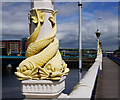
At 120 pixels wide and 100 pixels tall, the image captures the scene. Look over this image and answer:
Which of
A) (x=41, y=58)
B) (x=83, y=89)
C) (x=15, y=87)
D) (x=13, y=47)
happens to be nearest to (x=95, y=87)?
(x=83, y=89)

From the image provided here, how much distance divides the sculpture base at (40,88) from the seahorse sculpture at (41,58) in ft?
0.25

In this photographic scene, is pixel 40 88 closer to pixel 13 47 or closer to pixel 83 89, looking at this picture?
pixel 83 89

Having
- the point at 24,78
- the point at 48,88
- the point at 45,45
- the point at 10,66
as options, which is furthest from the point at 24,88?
the point at 10,66

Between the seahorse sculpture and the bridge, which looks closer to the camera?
the seahorse sculpture

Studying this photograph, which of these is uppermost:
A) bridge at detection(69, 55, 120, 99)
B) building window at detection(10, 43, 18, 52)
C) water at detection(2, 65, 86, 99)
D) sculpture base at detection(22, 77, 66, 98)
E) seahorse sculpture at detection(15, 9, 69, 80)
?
building window at detection(10, 43, 18, 52)

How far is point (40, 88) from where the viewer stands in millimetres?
2855

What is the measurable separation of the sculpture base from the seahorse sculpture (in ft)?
0.25

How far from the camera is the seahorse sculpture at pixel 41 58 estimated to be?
2898mm

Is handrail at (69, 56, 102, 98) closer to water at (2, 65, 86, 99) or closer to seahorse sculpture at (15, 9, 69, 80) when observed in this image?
seahorse sculpture at (15, 9, 69, 80)

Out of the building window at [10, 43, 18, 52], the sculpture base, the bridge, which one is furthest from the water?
the building window at [10, 43, 18, 52]

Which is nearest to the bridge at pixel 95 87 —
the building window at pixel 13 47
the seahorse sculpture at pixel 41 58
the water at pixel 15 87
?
the seahorse sculpture at pixel 41 58

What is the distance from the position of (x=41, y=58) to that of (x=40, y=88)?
0.49m

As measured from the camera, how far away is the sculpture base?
2822 millimetres

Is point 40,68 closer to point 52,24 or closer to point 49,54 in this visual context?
point 49,54
